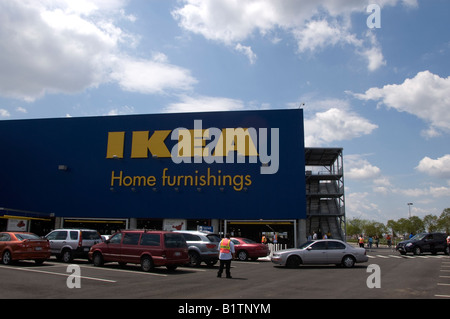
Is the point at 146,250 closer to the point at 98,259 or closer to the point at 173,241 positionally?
the point at 173,241

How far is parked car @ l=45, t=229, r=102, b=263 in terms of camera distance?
18.2 m

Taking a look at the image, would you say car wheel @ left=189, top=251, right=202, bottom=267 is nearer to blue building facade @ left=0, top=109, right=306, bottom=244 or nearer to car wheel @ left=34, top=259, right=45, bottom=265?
car wheel @ left=34, top=259, right=45, bottom=265

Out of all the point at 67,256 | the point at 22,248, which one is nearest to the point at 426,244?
the point at 67,256

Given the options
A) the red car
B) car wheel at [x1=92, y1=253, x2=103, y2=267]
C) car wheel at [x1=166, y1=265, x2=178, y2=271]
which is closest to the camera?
car wheel at [x1=166, y1=265, x2=178, y2=271]

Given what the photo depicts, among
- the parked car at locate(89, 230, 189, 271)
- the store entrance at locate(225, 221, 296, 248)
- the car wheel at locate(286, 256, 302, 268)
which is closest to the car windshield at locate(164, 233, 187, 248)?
the parked car at locate(89, 230, 189, 271)

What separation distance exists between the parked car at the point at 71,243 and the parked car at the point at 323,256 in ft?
30.9

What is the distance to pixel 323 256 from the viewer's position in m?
18.1

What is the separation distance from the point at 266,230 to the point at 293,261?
51.1 feet

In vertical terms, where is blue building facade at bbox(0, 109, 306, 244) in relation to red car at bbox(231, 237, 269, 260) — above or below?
above

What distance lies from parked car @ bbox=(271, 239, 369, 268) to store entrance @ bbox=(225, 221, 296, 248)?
14.2 metres

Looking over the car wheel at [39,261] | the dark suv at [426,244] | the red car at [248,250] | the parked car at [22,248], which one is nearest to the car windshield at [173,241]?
the parked car at [22,248]
